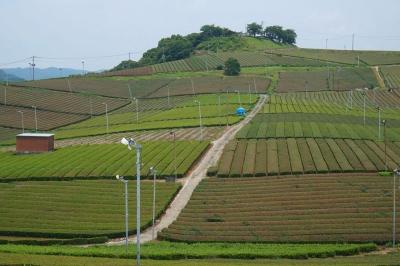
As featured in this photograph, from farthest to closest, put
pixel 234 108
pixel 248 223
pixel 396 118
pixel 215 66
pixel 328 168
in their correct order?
pixel 215 66 → pixel 234 108 → pixel 396 118 → pixel 328 168 → pixel 248 223

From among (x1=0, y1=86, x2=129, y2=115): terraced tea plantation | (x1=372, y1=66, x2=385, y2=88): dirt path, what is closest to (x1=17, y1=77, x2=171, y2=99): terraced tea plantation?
(x1=0, y1=86, x2=129, y2=115): terraced tea plantation

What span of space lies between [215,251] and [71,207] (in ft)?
64.4

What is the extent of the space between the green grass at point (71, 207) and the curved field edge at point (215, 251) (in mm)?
4948

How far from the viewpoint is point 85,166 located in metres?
70.5

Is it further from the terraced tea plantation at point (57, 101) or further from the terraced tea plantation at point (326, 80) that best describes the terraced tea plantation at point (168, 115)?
the terraced tea plantation at point (326, 80)

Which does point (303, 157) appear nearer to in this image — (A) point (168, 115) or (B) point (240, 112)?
(B) point (240, 112)

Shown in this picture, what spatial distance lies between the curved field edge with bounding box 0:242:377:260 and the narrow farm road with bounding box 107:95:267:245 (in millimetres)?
4757

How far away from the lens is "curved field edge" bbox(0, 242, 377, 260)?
38.6m

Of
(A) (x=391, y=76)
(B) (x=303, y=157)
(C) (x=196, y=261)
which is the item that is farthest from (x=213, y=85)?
(C) (x=196, y=261)

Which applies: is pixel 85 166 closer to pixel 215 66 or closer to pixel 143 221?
pixel 143 221

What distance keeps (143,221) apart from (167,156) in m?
24.5

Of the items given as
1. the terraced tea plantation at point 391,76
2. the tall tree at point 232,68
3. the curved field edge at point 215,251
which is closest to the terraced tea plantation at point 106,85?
the tall tree at point 232,68

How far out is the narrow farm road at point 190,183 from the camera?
1923 inches

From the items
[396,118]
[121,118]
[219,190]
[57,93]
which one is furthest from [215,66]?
[219,190]
